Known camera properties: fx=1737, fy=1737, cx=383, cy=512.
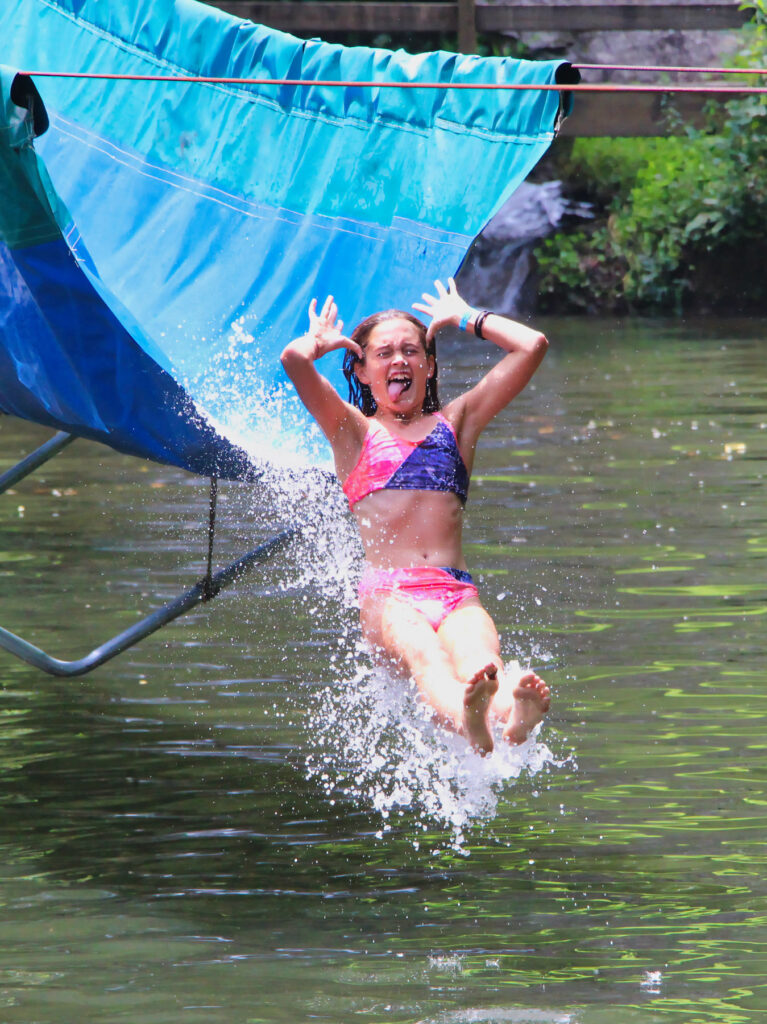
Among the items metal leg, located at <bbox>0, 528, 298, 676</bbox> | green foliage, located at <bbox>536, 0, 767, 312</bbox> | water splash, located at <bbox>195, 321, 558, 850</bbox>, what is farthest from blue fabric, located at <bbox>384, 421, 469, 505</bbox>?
green foliage, located at <bbox>536, 0, 767, 312</bbox>

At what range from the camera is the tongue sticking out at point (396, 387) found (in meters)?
3.90

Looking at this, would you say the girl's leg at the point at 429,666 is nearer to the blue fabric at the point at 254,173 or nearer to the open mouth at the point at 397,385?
the open mouth at the point at 397,385

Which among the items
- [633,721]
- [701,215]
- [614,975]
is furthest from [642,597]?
[701,215]

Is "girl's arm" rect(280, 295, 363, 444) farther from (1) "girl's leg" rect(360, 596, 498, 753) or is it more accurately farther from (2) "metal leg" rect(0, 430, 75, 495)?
(2) "metal leg" rect(0, 430, 75, 495)

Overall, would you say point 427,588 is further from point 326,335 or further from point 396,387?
point 326,335

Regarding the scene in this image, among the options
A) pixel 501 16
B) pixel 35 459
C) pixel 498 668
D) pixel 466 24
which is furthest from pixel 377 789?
pixel 501 16

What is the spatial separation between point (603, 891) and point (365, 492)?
3.56 ft

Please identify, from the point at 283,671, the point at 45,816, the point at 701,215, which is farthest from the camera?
the point at 701,215

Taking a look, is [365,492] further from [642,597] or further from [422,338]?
[642,597]

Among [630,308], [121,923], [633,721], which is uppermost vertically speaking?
[630,308]

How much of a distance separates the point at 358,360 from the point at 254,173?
1346mm

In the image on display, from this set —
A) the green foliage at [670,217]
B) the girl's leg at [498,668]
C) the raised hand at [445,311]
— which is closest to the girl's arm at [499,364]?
the raised hand at [445,311]

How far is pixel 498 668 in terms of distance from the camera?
3.31 m

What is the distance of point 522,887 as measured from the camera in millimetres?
3246
